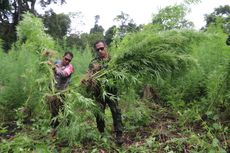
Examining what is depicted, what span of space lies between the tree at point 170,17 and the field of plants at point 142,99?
720mm

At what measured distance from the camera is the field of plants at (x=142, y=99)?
17.3 feet

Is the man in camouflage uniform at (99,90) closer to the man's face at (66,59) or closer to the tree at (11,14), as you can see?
the man's face at (66,59)

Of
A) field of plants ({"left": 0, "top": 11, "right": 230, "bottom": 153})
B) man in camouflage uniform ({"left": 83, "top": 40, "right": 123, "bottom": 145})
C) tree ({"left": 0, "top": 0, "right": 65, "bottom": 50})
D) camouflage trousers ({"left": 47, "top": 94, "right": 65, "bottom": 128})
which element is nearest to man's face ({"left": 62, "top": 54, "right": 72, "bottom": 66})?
field of plants ({"left": 0, "top": 11, "right": 230, "bottom": 153})

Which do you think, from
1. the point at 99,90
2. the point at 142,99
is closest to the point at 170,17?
the point at 142,99

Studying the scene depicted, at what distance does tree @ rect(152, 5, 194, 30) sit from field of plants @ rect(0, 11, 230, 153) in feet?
2.36

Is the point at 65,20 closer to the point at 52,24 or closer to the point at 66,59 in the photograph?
the point at 52,24

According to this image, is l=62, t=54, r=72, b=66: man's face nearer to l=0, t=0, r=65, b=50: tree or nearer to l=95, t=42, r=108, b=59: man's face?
l=95, t=42, r=108, b=59: man's face

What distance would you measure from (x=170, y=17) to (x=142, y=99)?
1985 mm

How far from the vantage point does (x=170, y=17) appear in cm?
764

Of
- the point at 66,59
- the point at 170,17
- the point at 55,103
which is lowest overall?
the point at 55,103

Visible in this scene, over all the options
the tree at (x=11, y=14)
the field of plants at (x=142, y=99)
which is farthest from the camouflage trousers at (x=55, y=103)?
the tree at (x=11, y=14)

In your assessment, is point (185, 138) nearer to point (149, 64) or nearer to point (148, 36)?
point (149, 64)

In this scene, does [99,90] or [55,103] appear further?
[99,90]

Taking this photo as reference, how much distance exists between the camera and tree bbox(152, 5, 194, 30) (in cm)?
749
